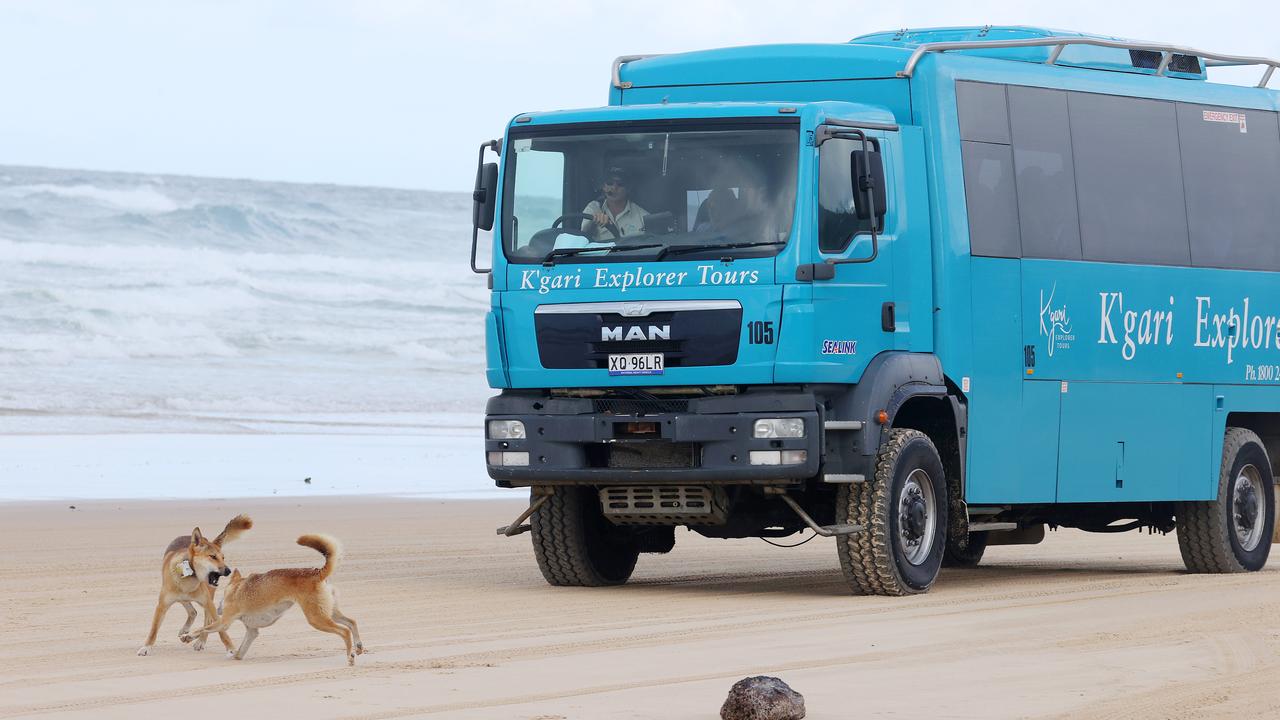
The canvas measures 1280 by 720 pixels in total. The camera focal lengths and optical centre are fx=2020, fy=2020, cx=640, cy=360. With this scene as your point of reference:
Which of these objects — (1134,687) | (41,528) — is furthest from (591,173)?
(41,528)

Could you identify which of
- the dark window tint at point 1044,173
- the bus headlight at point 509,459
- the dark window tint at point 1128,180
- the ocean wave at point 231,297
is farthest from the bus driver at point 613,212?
the ocean wave at point 231,297

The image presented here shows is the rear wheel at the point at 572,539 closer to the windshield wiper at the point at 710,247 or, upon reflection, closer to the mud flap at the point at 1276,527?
the windshield wiper at the point at 710,247

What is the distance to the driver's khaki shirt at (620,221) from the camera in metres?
12.8

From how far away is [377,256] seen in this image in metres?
67.6

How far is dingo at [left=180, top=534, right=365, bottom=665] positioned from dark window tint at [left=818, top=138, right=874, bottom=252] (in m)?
4.23

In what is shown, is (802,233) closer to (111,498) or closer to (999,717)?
(999,717)

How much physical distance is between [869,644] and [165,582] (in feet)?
11.8

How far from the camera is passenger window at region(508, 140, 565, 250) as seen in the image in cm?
1305

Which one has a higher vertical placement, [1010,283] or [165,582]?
[1010,283]

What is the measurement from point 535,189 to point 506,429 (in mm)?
1572

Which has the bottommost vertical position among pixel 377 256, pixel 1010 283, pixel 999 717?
pixel 999 717

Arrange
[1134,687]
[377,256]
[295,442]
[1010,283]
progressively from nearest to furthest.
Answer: [1134,687]
[1010,283]
[295,442]
[377,256]

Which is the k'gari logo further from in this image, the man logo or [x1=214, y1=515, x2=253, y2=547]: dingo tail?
[x1=214, y1=515, x2=253, y2=547]: dingo tail

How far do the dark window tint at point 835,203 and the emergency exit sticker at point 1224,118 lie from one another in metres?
4.39
